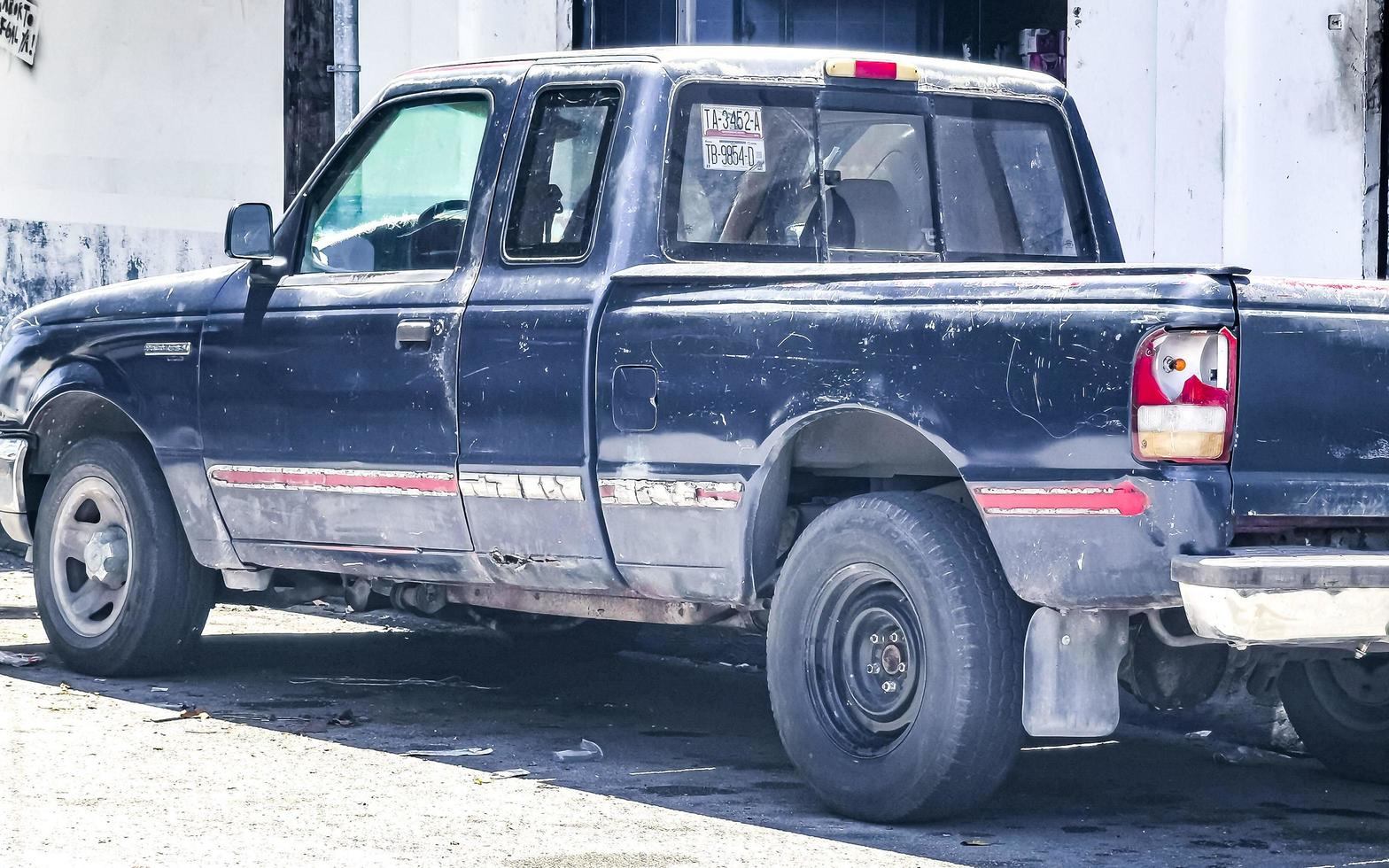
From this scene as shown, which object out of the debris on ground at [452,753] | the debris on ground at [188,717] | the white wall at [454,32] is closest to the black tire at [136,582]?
the debris on ground at [188,717]

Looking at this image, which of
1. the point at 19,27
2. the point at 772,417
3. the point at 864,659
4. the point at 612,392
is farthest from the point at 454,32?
the point at 864,659

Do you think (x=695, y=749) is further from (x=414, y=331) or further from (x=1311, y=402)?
(x=1311, y=402)

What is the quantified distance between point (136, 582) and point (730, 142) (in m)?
2.82

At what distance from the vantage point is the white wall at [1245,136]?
38.3 feet

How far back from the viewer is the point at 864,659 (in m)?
6.18

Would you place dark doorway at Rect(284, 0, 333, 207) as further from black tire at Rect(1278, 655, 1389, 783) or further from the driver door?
black tire at Rect(1278, 655, 1389, 783)

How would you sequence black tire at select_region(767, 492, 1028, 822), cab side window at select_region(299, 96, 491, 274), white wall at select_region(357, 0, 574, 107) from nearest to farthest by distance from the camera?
black tire at select_region(767, 492, 1028, 822) < cab side window at select_region(299, 96, 491, 274) < white wall at select_region(357, 0, 574, 107)

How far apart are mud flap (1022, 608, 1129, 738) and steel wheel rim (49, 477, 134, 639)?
3833 millimetres

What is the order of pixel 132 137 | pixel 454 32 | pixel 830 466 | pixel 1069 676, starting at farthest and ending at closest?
Answer: pixel 132 137
pixel 454 32
pixel 830 466
pixel 1069 676

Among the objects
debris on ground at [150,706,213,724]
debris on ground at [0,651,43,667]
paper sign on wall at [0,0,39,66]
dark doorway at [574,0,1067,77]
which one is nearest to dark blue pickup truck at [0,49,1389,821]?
Answer: debris on ground at [0,651,43,667]

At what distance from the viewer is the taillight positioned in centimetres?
543

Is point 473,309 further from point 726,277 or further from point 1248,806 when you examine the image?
point 1248,806

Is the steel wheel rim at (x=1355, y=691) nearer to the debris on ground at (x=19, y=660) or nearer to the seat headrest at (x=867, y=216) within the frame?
the seat headrest at (x=867, y=216)

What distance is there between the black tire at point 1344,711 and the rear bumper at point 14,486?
4.58 metres
